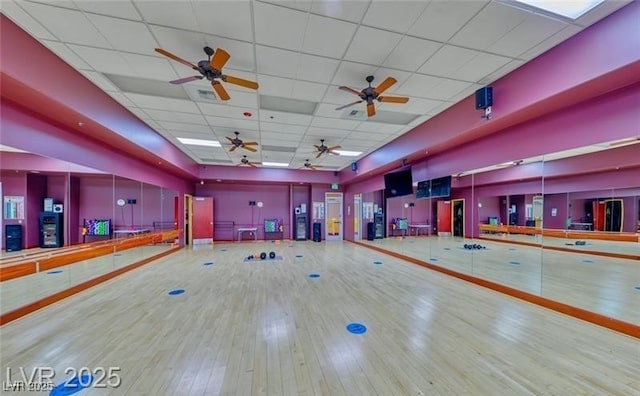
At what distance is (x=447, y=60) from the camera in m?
3.06

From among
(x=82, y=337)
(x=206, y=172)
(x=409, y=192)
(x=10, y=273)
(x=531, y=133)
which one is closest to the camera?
(x=82, y=337)

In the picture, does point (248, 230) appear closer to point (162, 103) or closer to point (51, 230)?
point (51, 230)

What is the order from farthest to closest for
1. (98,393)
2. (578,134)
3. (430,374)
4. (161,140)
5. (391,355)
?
(161,140) → (578,134) → (391,355) → (430,374) → (98,393)

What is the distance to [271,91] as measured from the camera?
3883 mm

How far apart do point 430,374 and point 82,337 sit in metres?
3.58

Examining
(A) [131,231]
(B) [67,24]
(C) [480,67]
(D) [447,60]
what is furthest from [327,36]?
(A) [131,231]

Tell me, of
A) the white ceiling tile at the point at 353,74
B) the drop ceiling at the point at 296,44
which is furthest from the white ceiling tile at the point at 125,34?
the white ceiling tile at the point at 353,74

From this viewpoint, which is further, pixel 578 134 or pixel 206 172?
pixel 206 172

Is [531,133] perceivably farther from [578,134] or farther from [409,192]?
[409,192]

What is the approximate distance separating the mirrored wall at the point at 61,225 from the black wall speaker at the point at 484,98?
6.55 meters

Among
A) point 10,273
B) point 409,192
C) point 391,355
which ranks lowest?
point 391,355

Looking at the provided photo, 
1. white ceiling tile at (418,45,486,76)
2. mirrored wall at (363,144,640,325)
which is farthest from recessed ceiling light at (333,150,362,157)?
white ceiling tile at (418,45,486,76)

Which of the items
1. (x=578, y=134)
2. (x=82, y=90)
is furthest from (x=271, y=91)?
(x=578, y=134)

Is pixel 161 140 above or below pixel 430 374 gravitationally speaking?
above
